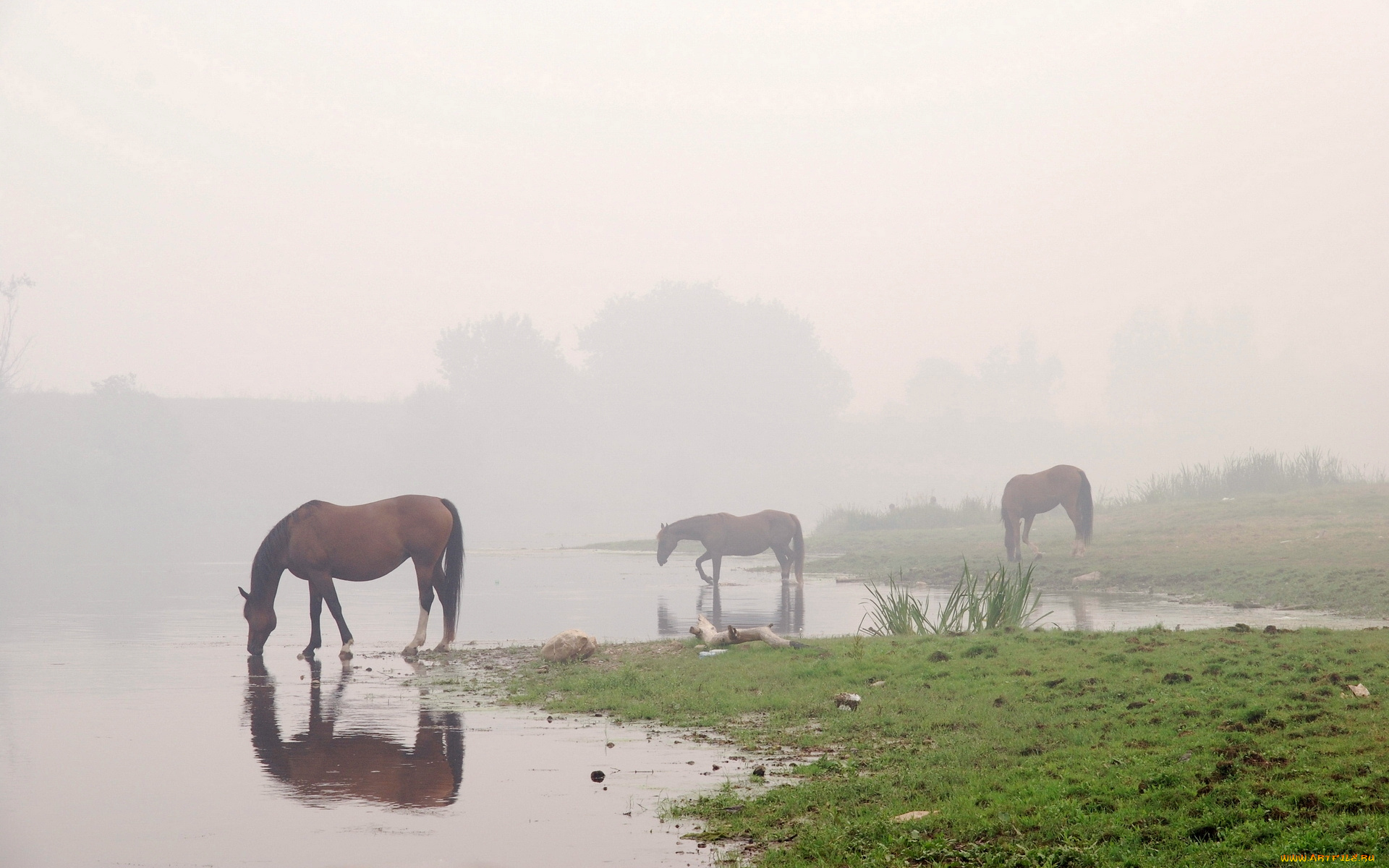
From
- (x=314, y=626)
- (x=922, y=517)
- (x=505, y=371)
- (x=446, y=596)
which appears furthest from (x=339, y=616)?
(x=505, y=371)

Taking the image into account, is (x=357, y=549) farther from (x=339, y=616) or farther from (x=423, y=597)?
(x=423, y=597)

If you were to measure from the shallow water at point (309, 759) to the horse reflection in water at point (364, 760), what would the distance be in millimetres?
31

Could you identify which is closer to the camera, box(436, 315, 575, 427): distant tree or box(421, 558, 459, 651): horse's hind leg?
box(421, 558, 459, 651): horse's hind leg

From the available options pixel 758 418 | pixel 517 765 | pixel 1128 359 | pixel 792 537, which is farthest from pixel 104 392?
pixel 1128 359

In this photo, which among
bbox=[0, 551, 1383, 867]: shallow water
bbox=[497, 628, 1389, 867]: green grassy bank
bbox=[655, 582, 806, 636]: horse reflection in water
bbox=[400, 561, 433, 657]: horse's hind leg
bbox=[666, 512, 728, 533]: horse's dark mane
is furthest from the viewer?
bbox=[666, 512, 728, 533]: horse's dark mane

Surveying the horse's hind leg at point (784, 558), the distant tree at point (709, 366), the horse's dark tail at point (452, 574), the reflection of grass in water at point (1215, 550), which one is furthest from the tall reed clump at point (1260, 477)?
the distant tree at point (709, 366)

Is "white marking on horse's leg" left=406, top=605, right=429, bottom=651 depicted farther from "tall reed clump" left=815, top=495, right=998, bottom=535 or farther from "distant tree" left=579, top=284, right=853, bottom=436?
"distant tree" left=579, top=284, right=853, bottom=436

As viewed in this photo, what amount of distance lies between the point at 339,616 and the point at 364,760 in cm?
828

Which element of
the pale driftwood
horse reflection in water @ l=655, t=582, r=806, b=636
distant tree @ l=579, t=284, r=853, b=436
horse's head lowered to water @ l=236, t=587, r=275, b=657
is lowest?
horse reflection in water @ l=655, t=582, r=806, b=636

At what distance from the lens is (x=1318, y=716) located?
853 cm

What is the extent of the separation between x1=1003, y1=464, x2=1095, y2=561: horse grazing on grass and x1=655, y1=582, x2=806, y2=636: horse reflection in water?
777 centimetres

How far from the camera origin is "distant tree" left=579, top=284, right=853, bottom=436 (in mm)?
108562

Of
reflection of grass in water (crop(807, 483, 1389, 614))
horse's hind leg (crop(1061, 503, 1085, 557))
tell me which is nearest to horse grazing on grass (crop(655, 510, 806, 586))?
reflection of grass in water (crop(807, 483, 1389, 614))

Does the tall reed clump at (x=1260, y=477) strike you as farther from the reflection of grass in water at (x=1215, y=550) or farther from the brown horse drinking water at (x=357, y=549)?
the brown horse drinking water at (x=357, y=549)
